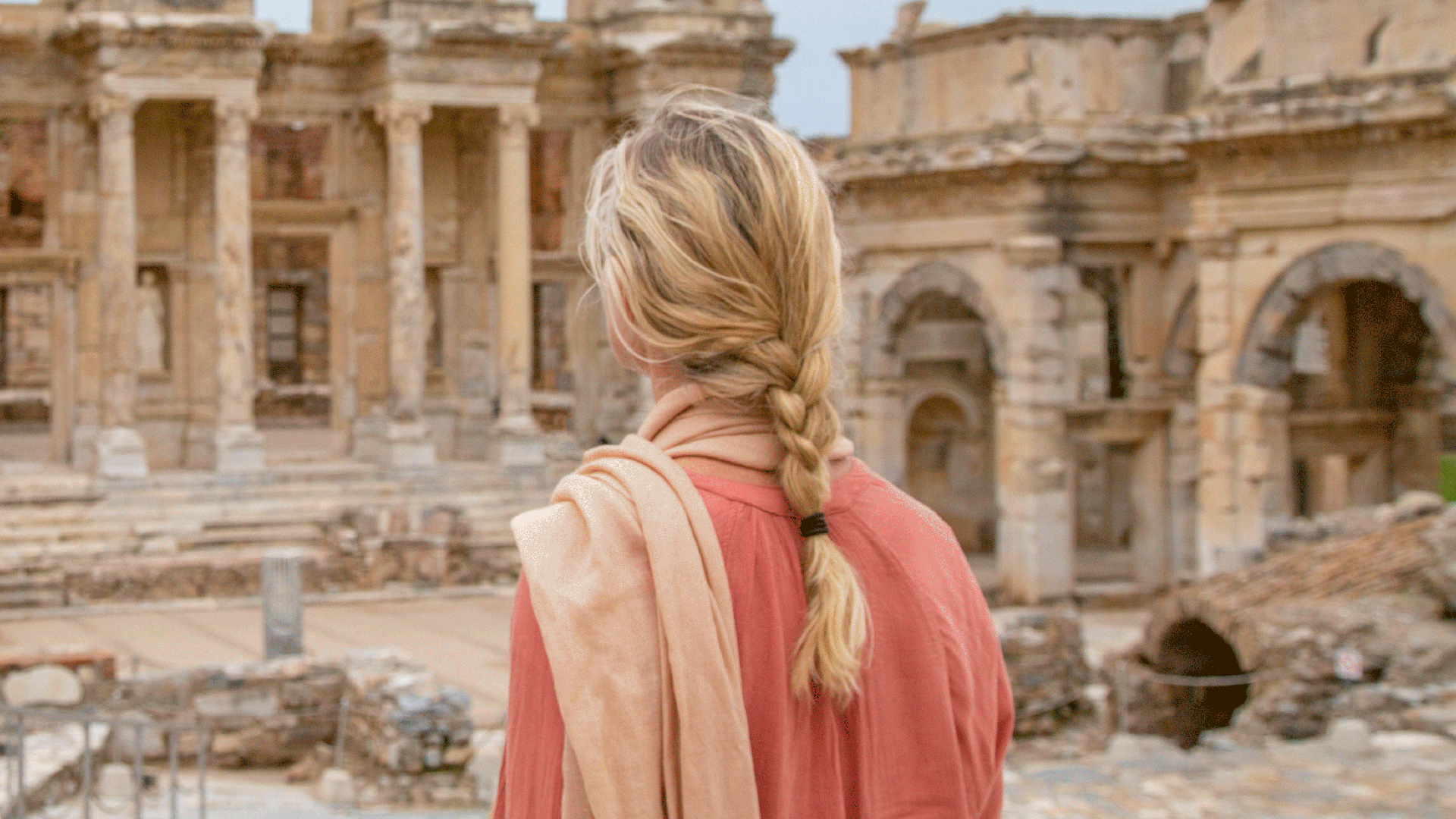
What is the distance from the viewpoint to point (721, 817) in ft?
7.11

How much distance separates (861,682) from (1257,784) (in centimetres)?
908

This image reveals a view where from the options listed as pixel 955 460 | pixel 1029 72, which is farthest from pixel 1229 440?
pixel 955 460

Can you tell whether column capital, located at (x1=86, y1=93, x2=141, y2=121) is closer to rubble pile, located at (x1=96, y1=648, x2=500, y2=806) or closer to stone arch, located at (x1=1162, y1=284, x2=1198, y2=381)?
rubble pile, located at (x1=96, y1=648, x2=500, y2=806)

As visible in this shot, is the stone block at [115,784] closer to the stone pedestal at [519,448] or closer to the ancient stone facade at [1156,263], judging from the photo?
the stone pedestal at [519,448]

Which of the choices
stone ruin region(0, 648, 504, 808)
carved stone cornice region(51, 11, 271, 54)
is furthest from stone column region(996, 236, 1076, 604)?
stone ruin region(0, 648, 504, 808)

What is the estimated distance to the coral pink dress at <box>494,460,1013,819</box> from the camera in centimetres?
222

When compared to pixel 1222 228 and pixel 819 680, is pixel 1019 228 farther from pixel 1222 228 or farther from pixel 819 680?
pixel 819 680

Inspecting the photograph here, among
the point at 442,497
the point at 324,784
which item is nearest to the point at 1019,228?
the point at 442,497

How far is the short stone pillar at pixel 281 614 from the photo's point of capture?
15.6 meters

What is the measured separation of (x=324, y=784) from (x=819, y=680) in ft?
35.5

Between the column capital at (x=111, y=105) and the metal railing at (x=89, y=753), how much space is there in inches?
399

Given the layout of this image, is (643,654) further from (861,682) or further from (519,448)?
(519,448)

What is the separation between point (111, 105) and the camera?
2153cm

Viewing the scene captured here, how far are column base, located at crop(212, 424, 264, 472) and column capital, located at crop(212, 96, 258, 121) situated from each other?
144 inches
